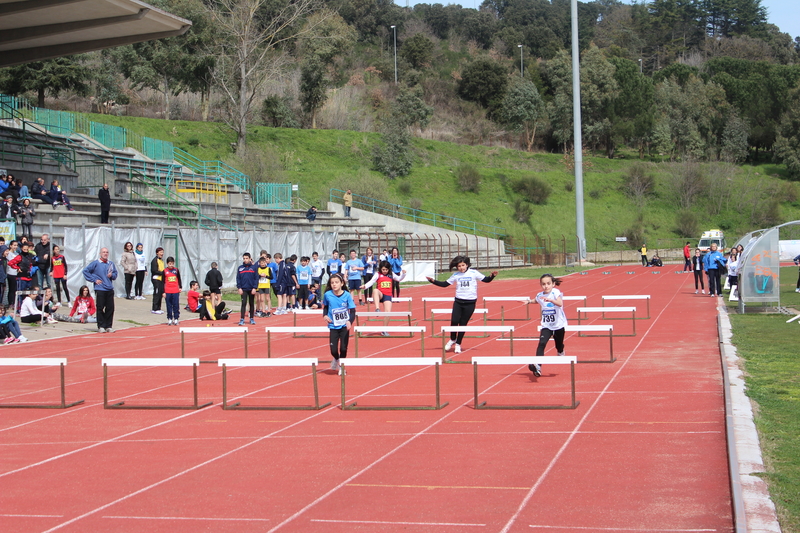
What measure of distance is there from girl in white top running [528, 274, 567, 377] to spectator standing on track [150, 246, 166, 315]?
13.5 meters

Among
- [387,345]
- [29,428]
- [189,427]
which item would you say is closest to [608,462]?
[189,427]

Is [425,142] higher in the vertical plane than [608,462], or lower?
higher

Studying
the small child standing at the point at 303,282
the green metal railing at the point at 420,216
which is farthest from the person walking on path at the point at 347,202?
the small child standing at the point at 303,282

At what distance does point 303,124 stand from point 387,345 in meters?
60.9

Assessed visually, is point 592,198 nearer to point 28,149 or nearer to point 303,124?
point 303,124

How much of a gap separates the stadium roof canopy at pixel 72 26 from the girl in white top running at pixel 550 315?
19.2 m

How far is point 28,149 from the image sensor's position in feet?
109

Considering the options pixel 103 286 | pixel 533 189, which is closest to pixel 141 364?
pixel 103 286

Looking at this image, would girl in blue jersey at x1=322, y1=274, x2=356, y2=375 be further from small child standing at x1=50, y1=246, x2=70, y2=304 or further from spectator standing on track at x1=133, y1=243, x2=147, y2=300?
spectator standing on track at x1=133, y1=243, x2=147, y2=300

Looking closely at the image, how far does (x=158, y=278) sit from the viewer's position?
22.8 meters

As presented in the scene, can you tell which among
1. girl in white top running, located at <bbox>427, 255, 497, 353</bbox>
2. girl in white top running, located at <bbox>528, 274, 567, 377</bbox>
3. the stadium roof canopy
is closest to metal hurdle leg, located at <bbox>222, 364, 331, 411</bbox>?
girl in white top running, located at <bbox>528, 274, 567, 377</bbox>

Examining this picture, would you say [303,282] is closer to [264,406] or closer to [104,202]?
[104,202]

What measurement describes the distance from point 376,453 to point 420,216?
169 ft

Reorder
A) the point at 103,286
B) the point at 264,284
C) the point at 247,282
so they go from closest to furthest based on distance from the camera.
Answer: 1. the point at 103,286
2. the point at 247,282
3. the point at 264,284
